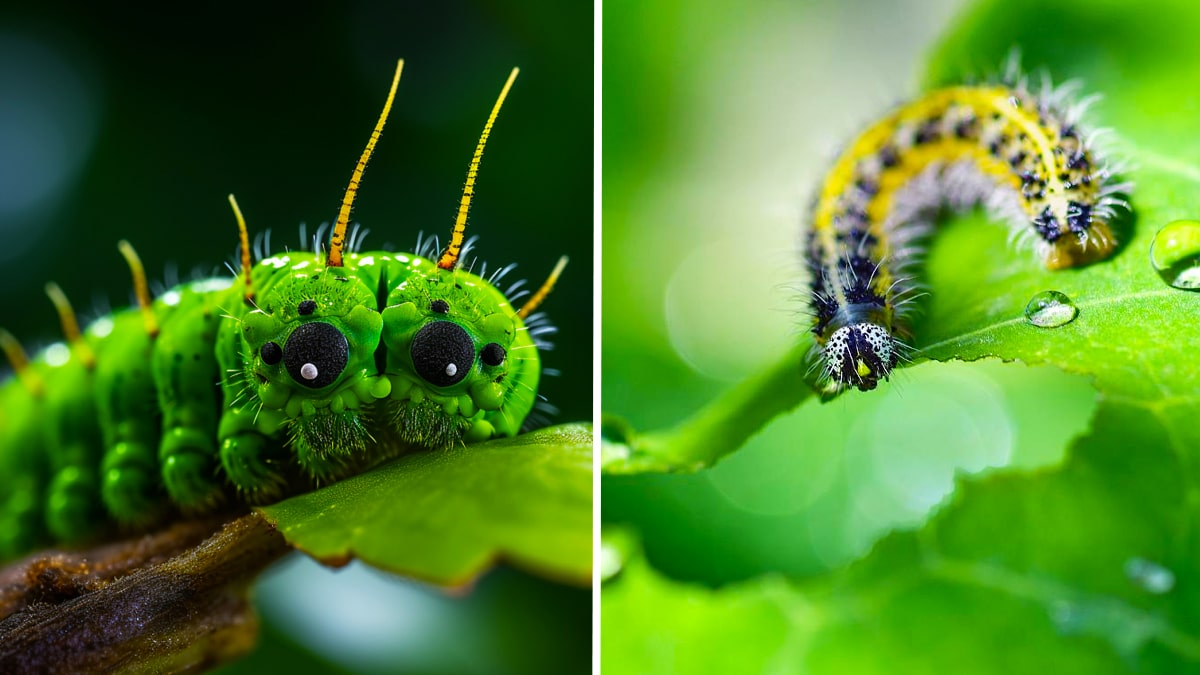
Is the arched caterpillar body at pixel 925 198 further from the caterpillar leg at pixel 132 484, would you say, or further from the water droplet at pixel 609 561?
the caterpillar leg at pixel 132 484

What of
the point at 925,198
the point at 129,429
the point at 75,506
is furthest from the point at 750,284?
the point at 75,506

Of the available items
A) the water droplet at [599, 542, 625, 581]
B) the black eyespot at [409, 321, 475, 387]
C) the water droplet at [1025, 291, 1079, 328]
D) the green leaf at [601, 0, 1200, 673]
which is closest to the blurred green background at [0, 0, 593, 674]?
the water droplet at [599, 542, 625, 581]

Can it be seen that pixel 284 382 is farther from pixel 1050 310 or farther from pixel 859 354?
pixel 1050 310

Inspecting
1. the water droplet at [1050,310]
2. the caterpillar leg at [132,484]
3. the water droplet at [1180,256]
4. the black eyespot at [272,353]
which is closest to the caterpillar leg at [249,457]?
the black eyespot at [272,353]

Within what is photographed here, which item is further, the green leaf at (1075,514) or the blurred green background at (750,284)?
the blurred green background at (750,284)

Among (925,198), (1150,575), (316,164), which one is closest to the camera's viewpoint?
(1150,575)

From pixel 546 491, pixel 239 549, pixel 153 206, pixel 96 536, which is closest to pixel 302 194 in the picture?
pixel 153 206

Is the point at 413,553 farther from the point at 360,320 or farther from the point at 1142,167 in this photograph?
the point at 1142,167
